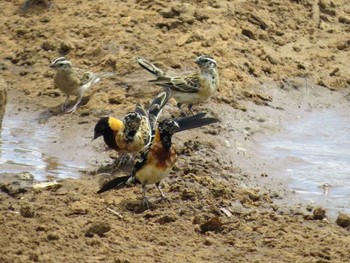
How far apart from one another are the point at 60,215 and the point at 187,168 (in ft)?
6.80

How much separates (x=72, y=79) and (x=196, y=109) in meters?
1.61

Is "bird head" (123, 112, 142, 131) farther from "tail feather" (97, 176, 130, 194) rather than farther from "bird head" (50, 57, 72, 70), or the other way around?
"bird head" (50, 57, 72, 70)

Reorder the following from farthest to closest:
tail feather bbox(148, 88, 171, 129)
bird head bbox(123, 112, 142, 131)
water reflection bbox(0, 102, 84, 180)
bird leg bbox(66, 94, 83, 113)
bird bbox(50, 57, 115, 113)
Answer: bird bbox(50, 57, 115, 113) < bird leg bbox(66, 94, 83, 113) < tail feather bbox(148, 88, 171, 129) < bird head bbox(123, 112, 142, 131) < water reflection bbox(0, 102, 84, 180)

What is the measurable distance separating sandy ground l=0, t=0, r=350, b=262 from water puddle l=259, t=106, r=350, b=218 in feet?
0.71

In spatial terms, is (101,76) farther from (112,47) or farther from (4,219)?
(4,219)

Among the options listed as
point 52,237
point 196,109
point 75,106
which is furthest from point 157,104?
point 52,237

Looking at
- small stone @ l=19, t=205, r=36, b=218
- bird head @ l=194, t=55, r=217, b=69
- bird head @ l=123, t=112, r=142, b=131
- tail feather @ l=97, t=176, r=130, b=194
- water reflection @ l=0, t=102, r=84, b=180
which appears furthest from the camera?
bird head @ l=194, t=55, r=217, b=69

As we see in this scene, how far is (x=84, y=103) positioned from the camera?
13.3m

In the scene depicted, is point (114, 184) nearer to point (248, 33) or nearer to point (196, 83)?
point (196, 83)

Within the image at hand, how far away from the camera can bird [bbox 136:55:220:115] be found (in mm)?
12578

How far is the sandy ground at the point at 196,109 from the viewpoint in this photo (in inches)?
329

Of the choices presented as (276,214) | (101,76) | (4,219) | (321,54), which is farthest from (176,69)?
(4,219)

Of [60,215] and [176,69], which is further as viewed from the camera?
[176,69]

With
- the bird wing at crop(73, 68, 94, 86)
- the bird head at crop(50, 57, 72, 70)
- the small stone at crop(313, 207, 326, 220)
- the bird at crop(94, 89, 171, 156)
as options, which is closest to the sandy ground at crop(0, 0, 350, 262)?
the small stone at crop(313, 207, 326, 220)
